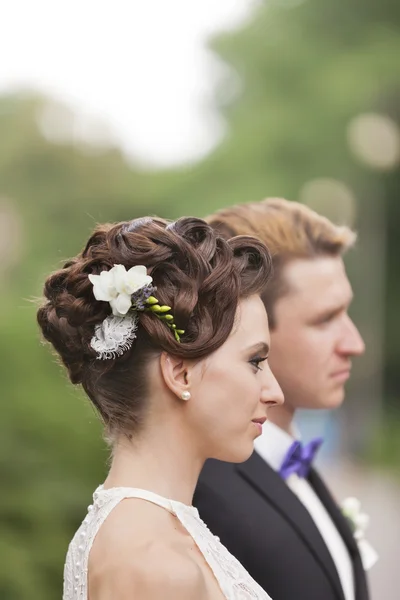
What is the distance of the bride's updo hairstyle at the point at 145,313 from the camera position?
5.37 feet

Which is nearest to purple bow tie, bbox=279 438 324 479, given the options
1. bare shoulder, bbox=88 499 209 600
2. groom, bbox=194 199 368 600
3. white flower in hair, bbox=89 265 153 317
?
groom, bbox=194 199 368 600

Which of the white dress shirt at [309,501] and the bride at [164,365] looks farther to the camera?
the white dress shirt at [309,501]

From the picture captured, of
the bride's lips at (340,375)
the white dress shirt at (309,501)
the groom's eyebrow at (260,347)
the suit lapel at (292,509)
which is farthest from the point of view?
the bride's lips at (340,375)

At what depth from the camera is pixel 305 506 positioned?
228 centimetres

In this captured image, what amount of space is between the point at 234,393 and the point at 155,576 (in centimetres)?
38

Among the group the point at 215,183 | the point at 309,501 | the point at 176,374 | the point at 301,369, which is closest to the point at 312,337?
the point at 301,369

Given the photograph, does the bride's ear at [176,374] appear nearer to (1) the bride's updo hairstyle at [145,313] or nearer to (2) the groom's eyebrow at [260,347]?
(1) the bride's updo hairstyle at [145,313]

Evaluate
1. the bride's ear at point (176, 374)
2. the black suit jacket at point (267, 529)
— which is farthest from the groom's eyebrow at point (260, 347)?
the black suit jacket at point (267, 529)

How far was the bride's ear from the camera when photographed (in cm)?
163

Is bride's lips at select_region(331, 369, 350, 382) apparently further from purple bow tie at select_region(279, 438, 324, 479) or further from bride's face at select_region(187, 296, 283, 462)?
bride's face at select_region(187, 296, 283, 462)

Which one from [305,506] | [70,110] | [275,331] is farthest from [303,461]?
[70,110]

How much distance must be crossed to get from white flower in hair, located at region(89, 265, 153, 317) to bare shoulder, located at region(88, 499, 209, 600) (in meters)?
0.36

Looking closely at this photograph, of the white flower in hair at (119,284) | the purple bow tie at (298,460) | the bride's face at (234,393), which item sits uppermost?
the white flower in hair at (119,284)

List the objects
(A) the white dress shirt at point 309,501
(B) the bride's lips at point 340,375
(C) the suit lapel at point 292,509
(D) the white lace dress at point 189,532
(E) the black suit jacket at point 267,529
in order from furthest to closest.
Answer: (B) the bride's lips at point 340,375 < (A) the white dress shirt at point 309,501 < (C) the suit lapel at point 292,509 < (E) the black suit jacket at point 267,529 < (D) the white lace dress at point 189,532
